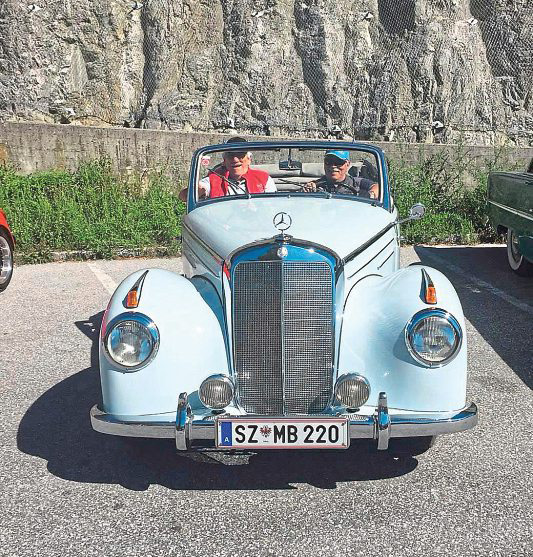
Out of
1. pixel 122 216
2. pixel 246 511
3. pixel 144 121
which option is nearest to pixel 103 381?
pixel 246 511

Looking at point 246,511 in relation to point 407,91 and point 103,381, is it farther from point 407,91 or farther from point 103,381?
point 407,91

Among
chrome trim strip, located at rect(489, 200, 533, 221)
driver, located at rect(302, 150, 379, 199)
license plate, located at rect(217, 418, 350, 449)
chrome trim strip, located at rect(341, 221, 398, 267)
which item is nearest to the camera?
license plate, located at rect(217, 418, 350, 449)

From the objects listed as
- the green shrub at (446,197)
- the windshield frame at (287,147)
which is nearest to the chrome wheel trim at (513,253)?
the green shrub at (446,197)

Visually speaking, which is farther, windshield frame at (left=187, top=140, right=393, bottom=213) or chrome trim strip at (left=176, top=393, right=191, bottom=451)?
windshield frame at (left=187, top=140, right=393, bottom=213)

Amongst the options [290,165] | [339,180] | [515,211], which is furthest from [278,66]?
[339,180]

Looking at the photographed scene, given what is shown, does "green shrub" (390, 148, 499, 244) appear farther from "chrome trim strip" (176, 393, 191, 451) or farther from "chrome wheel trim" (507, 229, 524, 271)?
"chrome trim strip" (176, 393, 191, 451)

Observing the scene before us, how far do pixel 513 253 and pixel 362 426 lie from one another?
6014 millimetres

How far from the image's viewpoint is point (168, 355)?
325 centimetres

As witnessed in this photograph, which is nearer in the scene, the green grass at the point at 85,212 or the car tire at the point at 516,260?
the car tire at the point at 516,260

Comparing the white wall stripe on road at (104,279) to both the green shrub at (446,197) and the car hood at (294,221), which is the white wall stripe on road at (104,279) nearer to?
the car hood at (294,221)

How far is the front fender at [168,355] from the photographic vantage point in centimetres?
319

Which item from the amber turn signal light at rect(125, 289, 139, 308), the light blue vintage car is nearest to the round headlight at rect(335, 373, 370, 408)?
the light blue vintage car

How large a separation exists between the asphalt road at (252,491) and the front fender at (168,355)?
485 mm

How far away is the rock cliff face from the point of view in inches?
715
